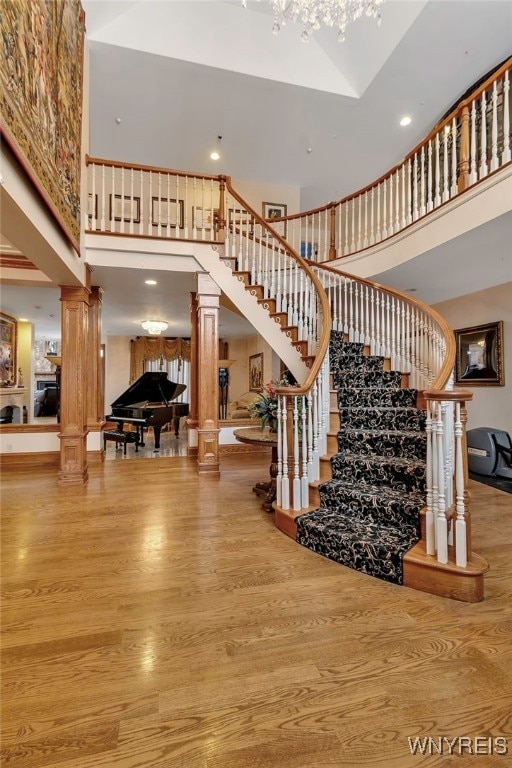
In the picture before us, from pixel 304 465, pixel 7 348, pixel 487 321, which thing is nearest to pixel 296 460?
pixel 304 465

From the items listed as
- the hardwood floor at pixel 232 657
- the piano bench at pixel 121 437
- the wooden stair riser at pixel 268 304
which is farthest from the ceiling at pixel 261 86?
the hardwood floor at pixel 232 657

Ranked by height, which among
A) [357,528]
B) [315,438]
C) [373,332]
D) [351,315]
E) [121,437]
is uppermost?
[351,315]

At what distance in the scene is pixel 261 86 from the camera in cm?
564

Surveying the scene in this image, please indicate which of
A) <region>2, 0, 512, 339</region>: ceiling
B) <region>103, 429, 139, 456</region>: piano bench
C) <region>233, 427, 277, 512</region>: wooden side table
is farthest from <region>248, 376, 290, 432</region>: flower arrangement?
<region>103, 429, 139, 456</region>: piano bench

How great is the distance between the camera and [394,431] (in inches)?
129

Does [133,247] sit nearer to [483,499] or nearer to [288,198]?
[288,198]

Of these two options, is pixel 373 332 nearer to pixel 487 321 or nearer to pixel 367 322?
pixel 367 322

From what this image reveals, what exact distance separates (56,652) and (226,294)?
4.27 meters

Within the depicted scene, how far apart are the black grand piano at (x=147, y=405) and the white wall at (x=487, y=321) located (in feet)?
18.8

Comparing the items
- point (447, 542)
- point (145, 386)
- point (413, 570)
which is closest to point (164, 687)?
point (413, 570)

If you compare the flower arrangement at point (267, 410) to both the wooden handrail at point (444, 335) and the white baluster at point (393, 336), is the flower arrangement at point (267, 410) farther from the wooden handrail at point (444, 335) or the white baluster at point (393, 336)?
the white baluster at point (393, 336)

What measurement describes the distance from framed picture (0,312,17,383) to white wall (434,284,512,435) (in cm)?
947

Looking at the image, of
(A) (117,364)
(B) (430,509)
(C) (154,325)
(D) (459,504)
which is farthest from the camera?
(A) (117,364)

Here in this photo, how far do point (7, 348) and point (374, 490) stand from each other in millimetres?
8603
